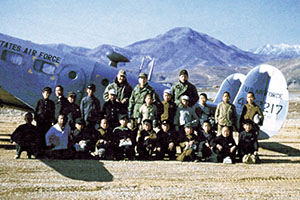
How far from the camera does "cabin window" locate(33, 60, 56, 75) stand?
993cm

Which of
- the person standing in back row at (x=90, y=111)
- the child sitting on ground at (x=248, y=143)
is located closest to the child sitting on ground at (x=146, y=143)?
the person standing in back row at (x=90, y=111)

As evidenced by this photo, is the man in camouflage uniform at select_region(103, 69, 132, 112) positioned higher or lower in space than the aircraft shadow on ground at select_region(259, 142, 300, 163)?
higher

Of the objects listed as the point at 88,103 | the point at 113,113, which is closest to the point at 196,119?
the point at 113,113

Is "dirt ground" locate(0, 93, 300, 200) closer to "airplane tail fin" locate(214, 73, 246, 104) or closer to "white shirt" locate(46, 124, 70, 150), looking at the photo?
"white shirt" locate(46, 124, 70, 150)

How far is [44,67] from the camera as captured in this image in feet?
32.9

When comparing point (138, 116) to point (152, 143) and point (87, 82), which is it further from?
point (87, 82)

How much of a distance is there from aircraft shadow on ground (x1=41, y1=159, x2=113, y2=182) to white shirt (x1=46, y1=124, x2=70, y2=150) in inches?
15.5

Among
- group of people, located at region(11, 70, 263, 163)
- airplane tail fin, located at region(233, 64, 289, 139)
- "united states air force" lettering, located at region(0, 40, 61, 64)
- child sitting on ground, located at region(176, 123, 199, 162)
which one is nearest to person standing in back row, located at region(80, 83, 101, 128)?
group of people, located at region(11, 70, 263, 163)

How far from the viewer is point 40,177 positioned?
6.17 metres

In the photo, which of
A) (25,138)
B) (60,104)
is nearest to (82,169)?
(25,138)

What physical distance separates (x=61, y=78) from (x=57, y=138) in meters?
2.85

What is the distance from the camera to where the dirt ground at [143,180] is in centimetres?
546

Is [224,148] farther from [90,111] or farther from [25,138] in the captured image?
[25,138]

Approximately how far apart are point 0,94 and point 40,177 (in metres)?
4.56
